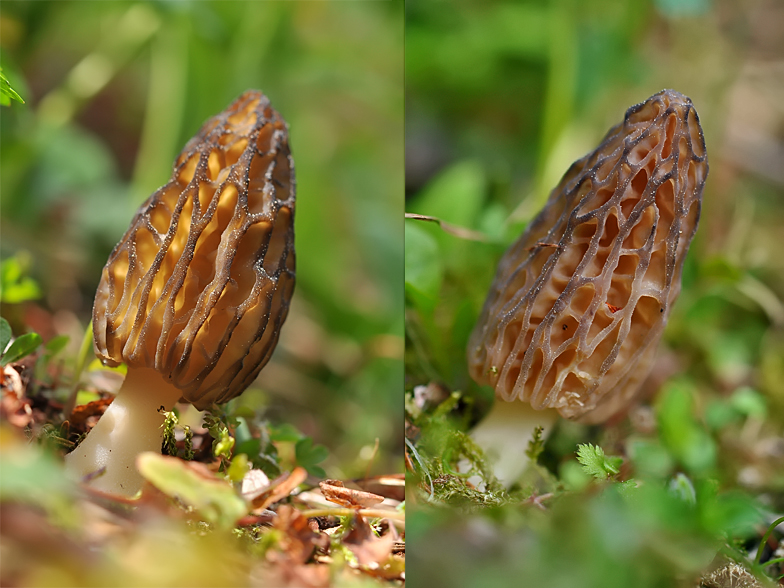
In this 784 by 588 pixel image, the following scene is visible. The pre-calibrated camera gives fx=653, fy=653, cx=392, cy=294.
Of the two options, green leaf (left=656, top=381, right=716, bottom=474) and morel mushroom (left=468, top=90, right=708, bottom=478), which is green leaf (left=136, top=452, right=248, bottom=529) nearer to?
morel mushroom (left=468, top=90, right=708, bottom=478)

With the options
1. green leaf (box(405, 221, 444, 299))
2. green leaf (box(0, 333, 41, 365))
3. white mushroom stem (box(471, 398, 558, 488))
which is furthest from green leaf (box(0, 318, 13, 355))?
white mushroom stem (box(471, 398, 558, 488))

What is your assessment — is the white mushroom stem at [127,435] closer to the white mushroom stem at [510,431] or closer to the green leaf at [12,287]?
the green leaf at [12,287]

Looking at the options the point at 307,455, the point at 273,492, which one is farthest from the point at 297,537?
the point at 307,455

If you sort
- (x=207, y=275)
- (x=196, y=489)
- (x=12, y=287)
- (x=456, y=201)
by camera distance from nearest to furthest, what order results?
(x=196, y=489), (x=207, y=275), (x=12, y=287), (x=456, y=201)

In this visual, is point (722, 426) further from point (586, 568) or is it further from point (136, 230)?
point (136, 230)

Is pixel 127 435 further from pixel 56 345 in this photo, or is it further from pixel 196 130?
pixel 196 130

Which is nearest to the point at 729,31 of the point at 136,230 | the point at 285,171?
the point at 285,171

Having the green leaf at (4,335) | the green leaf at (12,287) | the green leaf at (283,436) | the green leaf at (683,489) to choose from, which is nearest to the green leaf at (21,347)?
the green leaf at (4,335)
